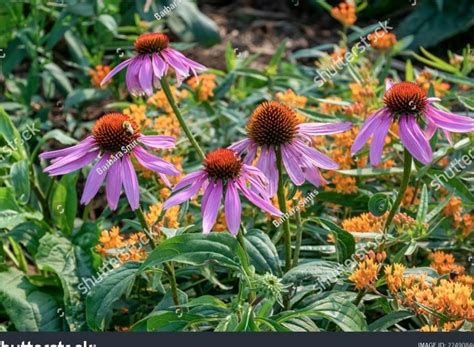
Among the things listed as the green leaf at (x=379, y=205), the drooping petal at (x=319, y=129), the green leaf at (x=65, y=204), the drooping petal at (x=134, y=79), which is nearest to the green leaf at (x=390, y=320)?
the green leaf at (x=379, y=205)

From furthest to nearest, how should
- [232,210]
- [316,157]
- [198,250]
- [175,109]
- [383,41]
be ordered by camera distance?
[383,41] < [175,109] < [316,157] < [198,250] < [232,210]

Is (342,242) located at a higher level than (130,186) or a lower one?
lower

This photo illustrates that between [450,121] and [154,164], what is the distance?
0.77 meters

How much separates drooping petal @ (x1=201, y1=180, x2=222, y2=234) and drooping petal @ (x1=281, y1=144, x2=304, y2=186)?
222 millimetres

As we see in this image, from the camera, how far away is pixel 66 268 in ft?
9.68

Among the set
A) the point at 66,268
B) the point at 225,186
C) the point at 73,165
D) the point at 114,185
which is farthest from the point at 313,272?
the point at 66,268

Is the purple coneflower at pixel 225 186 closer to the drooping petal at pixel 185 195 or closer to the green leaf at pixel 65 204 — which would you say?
the drooping petal at pixel 185 195

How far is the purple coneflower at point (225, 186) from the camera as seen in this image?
7.00 ft

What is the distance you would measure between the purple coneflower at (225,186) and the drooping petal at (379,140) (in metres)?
0.28

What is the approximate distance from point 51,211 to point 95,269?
Answer: 400 millimetres

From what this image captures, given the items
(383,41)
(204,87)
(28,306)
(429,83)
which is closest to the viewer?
(28,306)

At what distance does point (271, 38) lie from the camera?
17.4ft

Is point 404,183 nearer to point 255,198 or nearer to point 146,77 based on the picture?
point 255,198

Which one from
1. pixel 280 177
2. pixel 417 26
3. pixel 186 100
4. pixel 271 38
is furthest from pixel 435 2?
pixel 280 177
